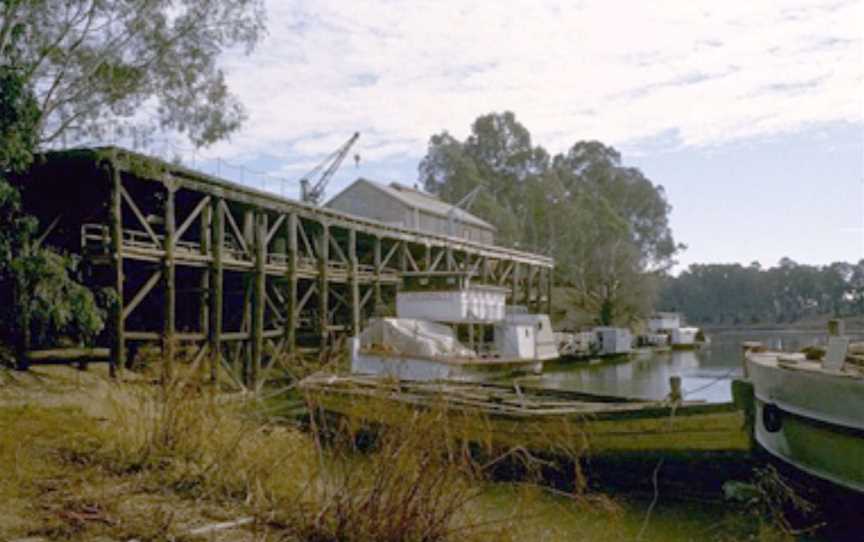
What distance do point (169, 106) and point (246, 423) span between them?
416 inches

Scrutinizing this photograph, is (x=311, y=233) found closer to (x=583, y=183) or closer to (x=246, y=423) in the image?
(x=246, y=423)

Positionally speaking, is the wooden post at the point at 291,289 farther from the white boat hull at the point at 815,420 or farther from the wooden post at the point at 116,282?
the white boat hull at the point at 815,420

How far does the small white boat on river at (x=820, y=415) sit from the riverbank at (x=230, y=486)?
4.92 ft

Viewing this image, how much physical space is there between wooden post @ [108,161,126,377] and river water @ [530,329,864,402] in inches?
681

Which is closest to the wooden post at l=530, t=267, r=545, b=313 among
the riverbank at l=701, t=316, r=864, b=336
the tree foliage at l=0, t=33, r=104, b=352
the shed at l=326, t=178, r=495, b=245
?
the shed at l=326, t=178, r=495, b=245

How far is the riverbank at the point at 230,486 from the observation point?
4.80 metres

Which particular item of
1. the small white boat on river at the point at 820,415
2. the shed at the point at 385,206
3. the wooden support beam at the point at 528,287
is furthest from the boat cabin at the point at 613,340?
the small white boat on river at the point at 820,415

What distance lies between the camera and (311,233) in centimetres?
2936

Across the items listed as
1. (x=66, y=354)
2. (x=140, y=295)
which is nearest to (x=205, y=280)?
(x=140, y=295)

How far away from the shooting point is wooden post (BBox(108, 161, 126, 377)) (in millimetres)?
15953

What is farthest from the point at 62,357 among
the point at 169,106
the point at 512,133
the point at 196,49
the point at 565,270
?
the point at 512,133

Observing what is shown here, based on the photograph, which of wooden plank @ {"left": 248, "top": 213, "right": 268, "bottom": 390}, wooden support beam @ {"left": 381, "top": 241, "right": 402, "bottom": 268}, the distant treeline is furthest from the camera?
the distant treeline

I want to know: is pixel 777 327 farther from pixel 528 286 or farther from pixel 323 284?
pixel 323 284

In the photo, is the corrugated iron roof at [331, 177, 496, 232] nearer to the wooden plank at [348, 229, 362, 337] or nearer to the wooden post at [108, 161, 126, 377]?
the wooden plank at [348, 229, 362, 337]
